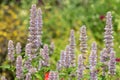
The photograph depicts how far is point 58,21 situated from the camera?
26.2 feet

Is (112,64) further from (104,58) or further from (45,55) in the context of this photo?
(45,55)

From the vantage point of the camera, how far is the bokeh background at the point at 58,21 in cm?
744

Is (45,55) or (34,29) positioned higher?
(34,29)

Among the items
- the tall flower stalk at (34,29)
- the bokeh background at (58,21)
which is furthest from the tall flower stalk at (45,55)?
the bokeh background at (58,21)

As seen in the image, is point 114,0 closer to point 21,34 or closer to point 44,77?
point 21,34

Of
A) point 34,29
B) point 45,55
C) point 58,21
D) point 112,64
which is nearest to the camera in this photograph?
point 112,64

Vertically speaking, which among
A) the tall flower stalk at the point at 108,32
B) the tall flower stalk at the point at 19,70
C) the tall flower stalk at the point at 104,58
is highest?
the tall flower stalk at the point at 108,32

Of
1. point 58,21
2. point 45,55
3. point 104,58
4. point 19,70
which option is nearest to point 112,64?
point 104,58

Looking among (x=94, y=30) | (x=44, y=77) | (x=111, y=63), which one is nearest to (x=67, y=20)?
(x=94, y=30)

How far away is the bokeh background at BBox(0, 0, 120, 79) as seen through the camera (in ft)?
24.4

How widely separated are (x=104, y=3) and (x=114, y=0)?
1.23 feet

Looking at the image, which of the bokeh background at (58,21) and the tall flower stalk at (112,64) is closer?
the tall flower stalk at (112,64)

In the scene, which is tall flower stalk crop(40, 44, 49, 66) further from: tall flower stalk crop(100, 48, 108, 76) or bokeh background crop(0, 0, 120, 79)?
bokeh background crop(0, 0, 120, 79)

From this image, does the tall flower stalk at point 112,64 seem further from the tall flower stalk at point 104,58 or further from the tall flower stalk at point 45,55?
the tall flower stalk at point 45,55
